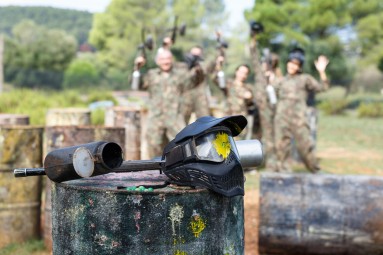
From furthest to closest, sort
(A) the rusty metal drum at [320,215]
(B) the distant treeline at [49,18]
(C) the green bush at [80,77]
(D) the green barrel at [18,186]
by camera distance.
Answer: (B) the distant treeline at [49,18] → (C) the green bush at [80,77] → (D) the green barrel at [18,186] → (A) the rusty metal drum at [320,215]

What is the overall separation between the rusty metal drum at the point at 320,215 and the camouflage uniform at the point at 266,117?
4.66 m

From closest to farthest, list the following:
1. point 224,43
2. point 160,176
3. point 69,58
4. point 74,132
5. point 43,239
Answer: point 160,176
point 74,132
point 43,239
point 224,43
point 69,58

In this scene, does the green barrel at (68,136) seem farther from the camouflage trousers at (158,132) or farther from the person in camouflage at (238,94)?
the person in camouflage at (238,94)

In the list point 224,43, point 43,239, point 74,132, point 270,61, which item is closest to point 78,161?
point 74,132

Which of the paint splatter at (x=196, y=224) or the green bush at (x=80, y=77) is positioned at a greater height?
the green bush at (x=80, y=77)

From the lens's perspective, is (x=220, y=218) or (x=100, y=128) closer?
(x=220, y=218)

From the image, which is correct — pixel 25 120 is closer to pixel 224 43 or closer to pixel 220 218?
pixel 224 43

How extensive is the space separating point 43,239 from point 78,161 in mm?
3815

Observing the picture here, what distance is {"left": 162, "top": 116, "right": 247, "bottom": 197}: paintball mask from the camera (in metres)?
2.63

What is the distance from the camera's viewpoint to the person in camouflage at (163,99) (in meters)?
8.85

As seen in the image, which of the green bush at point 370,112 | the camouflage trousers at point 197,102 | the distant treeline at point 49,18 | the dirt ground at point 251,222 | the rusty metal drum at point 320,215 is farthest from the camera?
the distant treeline at point 49,18

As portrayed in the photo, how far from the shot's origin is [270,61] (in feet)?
37.3

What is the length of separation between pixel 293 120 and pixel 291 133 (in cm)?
22

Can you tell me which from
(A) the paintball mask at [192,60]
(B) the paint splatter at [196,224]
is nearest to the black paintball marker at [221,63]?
(A) the paintball mask at [192,60]
